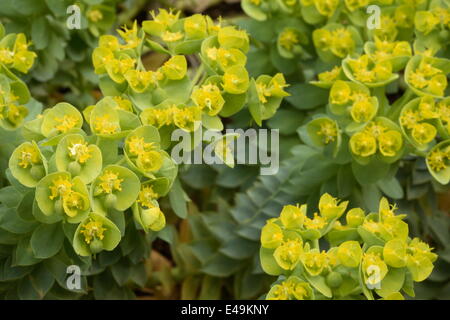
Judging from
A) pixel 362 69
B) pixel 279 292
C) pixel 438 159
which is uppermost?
pixel 362 69

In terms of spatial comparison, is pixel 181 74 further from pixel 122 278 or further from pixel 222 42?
pixel 122 278

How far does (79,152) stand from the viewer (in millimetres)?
1587

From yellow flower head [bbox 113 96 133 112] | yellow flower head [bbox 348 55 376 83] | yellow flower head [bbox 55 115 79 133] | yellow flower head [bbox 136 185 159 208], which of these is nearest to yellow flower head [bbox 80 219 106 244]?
yellow flower head [bbox 136 185 159 208]

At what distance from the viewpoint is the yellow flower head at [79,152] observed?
1584 millimetres

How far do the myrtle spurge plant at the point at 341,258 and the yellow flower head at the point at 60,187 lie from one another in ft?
1.48

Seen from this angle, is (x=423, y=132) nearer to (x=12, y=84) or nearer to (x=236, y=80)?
(x=236, y=80)

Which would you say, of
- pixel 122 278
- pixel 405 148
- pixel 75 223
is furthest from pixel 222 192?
pixel 75 223

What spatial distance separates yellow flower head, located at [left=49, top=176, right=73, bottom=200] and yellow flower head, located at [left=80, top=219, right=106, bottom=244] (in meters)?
0.10

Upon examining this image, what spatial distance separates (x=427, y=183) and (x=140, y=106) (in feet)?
3.37

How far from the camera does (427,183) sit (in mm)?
2322

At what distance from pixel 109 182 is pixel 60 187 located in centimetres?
11

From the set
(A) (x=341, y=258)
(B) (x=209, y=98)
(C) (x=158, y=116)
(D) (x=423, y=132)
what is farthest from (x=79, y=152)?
(D) (x=423, y=132)

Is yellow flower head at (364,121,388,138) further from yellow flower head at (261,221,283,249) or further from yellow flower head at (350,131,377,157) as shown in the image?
yellow flower head at (261,221,283,249)

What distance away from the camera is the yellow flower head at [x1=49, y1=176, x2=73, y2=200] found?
1.54 meters
